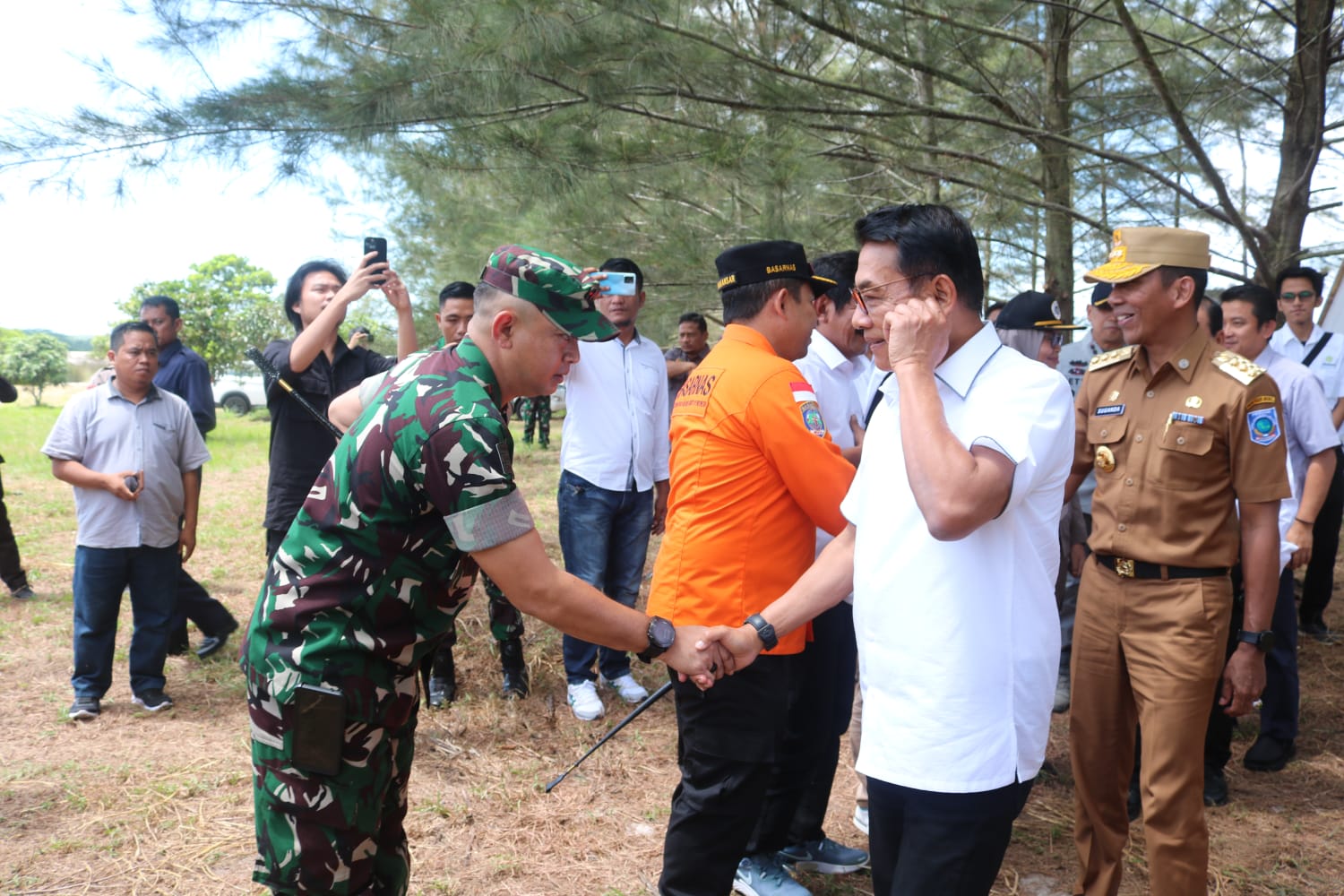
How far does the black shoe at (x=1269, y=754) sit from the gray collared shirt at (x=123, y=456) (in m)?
5.15

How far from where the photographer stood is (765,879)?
10.0 ft

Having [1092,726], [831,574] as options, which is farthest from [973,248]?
[1092,726]

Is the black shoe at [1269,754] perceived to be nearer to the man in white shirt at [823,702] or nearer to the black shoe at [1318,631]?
the man in white shirt at [823,702]

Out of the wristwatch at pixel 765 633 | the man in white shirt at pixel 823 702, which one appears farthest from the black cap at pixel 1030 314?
the wristwatch at pixel 765 633

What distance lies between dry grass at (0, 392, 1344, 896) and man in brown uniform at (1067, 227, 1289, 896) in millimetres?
678

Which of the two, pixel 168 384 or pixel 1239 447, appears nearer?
pixel 1239 447

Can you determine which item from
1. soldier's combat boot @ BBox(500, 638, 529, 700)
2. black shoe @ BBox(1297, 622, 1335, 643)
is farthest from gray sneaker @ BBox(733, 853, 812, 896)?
black shoe @ BBox(1297, 622, 1335, 643)

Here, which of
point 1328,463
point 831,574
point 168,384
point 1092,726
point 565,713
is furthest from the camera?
point 168,384

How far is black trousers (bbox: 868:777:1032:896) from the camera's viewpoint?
5.62ft

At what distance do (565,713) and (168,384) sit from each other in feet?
10.9

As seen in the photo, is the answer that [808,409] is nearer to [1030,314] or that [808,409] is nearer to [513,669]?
[1030,314]

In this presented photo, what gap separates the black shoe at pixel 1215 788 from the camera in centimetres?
374

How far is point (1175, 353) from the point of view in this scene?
9.07 feet

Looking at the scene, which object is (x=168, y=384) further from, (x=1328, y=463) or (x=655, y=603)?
(x=1328, y=463)
